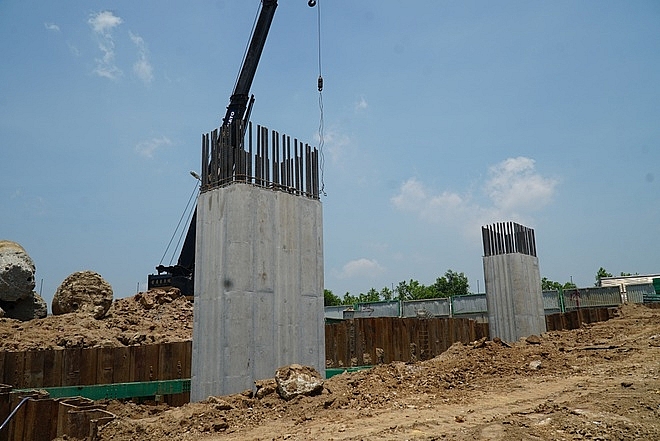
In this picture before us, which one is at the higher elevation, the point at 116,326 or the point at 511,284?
the point at 511,284

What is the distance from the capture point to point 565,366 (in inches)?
371

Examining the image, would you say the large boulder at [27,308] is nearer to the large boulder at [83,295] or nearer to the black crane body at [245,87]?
the large boulder at [83,295]

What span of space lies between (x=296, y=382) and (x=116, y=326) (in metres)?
9.82

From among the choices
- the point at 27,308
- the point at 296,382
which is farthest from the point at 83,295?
the point at 296,382

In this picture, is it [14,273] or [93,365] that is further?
[14,273]

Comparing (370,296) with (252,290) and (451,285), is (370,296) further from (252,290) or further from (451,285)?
(252,290)

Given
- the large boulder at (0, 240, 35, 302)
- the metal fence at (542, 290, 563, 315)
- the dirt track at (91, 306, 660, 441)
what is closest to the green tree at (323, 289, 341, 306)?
the metal fence at (542, 290, 563, 315)

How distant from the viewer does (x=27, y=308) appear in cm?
1662

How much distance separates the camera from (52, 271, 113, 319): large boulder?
1672 cm

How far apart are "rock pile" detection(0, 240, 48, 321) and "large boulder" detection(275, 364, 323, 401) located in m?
11.2

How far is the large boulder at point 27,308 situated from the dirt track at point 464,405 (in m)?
9.01

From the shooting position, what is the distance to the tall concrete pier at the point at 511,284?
16.2 meters

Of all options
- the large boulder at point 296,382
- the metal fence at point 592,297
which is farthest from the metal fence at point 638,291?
the large boulder at point 296,382

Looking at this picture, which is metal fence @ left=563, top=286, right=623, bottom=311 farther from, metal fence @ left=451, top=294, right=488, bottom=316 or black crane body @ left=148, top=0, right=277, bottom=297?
black crane body @ left=148, top=0, right=277, bottom=297
